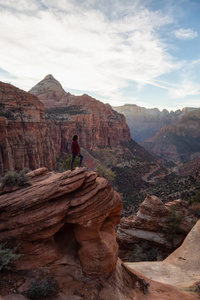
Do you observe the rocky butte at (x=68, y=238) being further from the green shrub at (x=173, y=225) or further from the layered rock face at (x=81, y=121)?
the layered rock face at (x=81, y=121)

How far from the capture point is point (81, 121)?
3388 inches

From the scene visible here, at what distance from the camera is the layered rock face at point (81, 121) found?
81.7 metres

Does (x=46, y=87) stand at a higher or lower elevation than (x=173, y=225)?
higher

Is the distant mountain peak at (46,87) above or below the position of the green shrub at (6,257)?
above

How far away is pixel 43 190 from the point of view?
830 centimetres

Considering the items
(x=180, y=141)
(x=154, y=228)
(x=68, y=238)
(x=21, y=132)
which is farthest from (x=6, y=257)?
(x=180, y=141)

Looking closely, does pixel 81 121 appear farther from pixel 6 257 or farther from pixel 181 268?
pixel 6 257

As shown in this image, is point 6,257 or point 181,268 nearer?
point 6,257

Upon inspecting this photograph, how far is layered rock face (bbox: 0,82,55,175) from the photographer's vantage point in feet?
127

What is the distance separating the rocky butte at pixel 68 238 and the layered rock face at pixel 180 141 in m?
151

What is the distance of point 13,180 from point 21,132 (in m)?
40.1

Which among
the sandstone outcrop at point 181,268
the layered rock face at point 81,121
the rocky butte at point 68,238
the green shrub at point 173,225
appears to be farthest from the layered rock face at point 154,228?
the layered rock face at point 81,121

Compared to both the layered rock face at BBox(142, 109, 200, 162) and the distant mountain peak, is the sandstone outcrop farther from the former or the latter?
the layered rock face at BBox(142, 109, 200, 162)

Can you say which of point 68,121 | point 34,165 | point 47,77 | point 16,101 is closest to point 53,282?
point 34,165
